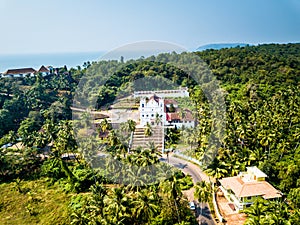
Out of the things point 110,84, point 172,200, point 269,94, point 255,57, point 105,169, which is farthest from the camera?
point 255,57

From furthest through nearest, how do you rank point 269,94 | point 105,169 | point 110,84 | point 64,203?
1. point 110,84
2. point 269,94
3. point 105,169
4. point 64,203

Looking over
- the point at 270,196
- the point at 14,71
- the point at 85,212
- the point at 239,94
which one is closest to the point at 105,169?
the point at 85,212

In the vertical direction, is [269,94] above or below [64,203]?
above

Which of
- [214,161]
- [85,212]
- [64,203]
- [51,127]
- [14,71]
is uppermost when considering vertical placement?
[14,71]

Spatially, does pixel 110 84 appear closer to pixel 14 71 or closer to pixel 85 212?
pixel 14 71

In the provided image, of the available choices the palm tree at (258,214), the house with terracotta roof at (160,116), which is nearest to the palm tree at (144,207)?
the palm tree at (258,214)

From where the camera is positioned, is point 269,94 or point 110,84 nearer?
point 269,94

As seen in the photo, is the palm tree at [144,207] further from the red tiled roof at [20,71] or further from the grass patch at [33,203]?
the red tiled roof at [20,71]
